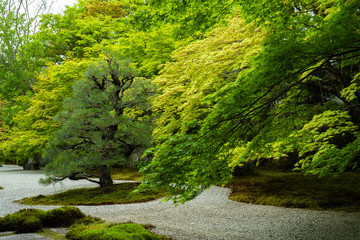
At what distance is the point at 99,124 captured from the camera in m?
7.93

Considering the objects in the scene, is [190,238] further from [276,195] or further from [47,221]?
[276,195]

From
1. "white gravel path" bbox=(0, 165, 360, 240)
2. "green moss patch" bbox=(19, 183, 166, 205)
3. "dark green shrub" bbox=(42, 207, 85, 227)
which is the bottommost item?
"white gravel path" bbox=(0, 165, 360, 240)

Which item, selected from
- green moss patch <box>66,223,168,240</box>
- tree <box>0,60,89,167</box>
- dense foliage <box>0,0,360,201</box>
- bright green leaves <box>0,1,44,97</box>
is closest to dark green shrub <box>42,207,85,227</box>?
green moss patch <box>66,223,168,240</box>

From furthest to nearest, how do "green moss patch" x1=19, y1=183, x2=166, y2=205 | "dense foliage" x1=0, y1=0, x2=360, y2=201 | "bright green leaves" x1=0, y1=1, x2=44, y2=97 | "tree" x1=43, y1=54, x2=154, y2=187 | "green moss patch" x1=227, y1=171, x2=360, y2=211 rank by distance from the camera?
Result: "bright green leaves" x1=0, y1=1, x2=44, y2=97 < "tree" x1=43, y1=54, x2=154, y2=187 < "green moss patch" x1=19, y1=183, x2=166, y2=205 < "green moss patch" x1=227, y1=171, x2=360, y2=211 < "dense foliage" x1=0, y1=0, x2=360, y2=201

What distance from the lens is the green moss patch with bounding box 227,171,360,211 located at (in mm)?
5902

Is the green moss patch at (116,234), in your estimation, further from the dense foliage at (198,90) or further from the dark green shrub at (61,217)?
the dark green shrub at (61,217)

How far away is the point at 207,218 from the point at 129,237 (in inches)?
106

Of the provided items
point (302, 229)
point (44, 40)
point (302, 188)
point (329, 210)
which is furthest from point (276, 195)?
point (44, 40)

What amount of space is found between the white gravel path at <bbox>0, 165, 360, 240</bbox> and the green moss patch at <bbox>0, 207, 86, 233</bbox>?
1.07 meters

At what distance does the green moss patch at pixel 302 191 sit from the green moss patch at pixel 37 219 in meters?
4.34

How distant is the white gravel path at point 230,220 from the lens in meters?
4.20

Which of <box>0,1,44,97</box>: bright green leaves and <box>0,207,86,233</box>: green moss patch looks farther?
<box>0,1,44,97</box>: bright green leaves

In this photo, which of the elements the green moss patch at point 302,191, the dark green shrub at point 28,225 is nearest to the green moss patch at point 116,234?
the dark green shrub at point 28,225

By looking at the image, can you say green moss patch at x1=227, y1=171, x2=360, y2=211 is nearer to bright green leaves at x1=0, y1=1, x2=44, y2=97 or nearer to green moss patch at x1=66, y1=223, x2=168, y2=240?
green moss patch at x1=66, y1=223, x2=168, y2=240
